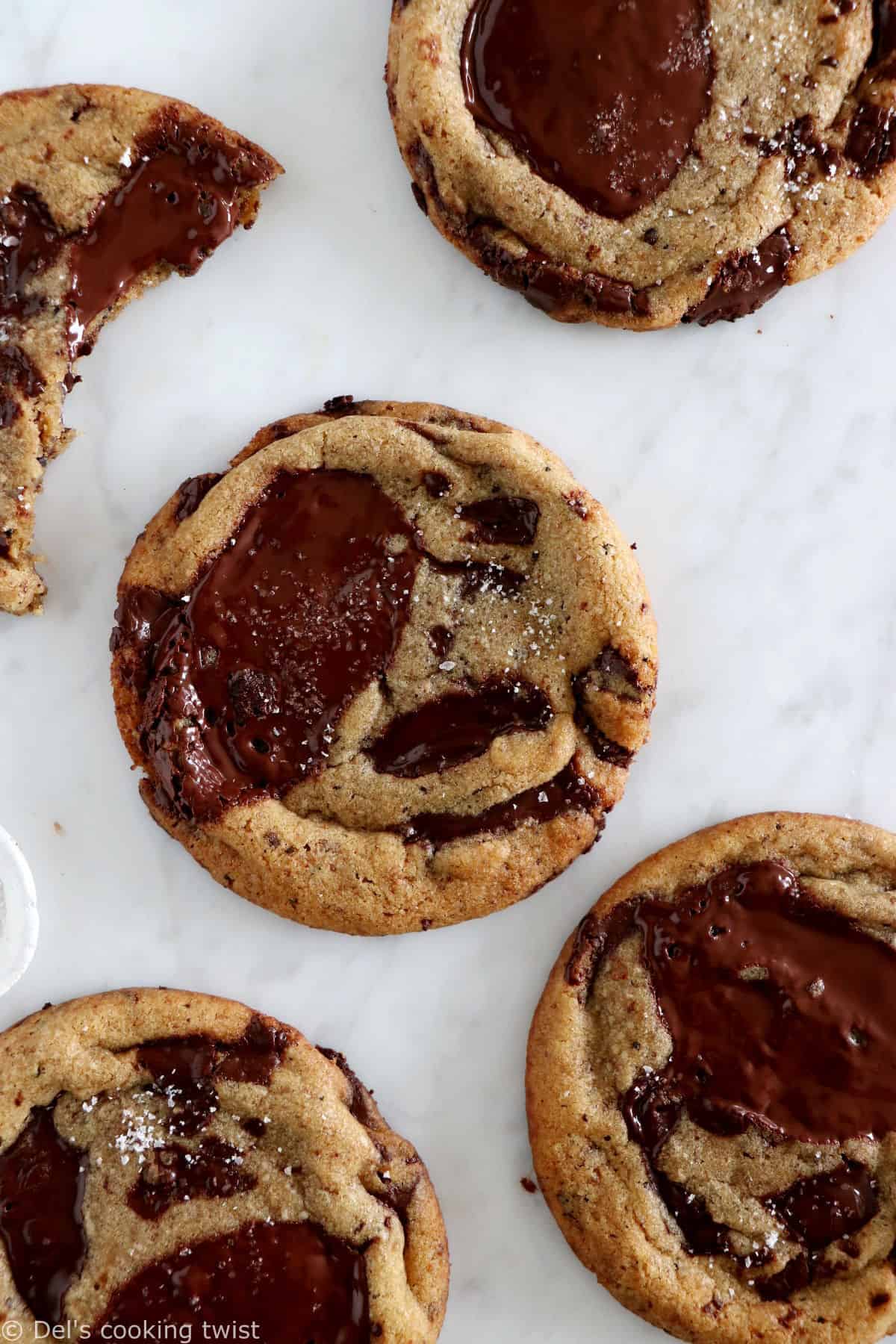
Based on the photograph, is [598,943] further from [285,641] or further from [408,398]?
[408,398]

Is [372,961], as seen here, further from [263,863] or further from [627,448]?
[627,448]

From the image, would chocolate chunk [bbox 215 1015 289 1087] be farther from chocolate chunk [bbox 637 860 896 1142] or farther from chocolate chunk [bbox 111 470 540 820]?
chocolate chunk [bbox 637 860 896 1142]

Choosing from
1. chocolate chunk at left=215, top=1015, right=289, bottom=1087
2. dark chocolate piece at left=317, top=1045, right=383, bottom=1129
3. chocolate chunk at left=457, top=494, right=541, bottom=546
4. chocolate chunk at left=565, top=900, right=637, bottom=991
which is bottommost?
dark chocolate piece at left=317, top=1045, right=383, bottom=1129

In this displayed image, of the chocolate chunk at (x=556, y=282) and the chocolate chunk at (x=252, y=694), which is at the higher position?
the chocolate chunk at (x=556, y=282)

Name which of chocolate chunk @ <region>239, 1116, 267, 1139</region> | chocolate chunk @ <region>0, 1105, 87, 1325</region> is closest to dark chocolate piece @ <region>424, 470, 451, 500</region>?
chocolate chunk @ <region>239, 1116, 267, 1139</region>

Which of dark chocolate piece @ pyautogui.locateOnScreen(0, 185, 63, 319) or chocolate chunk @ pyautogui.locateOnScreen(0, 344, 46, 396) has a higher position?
dark chocolate piece @ pyautogui.locateOnScreen(0, 185, 63, 319)

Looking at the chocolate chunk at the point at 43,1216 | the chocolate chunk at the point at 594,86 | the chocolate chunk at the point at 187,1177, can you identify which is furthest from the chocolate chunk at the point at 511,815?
the chocolate chunk at the point at 594,86

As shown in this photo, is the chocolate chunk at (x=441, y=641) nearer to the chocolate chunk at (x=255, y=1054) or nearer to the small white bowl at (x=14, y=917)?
the chocolate chunk at (x=255, y=1054)

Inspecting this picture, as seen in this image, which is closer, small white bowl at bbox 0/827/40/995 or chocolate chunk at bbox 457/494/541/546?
chocolate chunk at bbox 457/494/541/546
